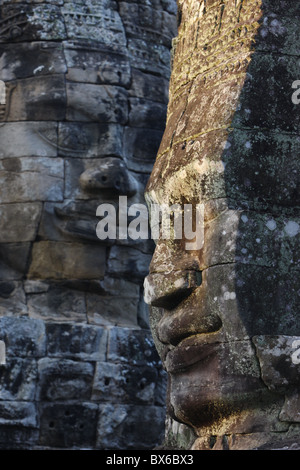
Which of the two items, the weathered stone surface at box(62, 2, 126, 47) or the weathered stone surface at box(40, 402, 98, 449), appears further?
the weathered stone surface at box(62, 2, 126, 47)

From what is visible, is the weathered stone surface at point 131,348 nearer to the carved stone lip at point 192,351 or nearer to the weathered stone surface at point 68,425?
the weathered stone surface at point 68,425

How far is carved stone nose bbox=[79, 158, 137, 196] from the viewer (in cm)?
1024

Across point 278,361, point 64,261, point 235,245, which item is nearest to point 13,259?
point 64,261

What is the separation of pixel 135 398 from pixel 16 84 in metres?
2.91

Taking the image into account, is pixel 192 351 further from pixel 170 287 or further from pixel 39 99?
pixel 39 99

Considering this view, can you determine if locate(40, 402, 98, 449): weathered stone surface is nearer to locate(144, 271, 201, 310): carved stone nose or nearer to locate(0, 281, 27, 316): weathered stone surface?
locate(0, 281, 27, 316): weathered stone surface

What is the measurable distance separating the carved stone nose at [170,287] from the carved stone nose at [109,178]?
15.1ft

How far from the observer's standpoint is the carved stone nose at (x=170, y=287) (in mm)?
5488

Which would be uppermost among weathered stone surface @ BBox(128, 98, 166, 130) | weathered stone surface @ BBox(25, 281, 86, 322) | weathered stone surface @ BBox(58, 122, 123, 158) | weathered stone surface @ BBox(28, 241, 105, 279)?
weathered stone surface @ BBox(128, 98, 166, 130)

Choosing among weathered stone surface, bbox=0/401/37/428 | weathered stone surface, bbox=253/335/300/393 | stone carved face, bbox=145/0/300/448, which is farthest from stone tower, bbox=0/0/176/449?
weathered stone surface, bbox=253/335/300/393

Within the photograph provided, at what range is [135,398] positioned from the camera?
10.0 meters

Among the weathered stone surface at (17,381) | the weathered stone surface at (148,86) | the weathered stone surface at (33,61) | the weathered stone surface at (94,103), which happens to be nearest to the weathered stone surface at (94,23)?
the weathered stone surface at (33,61)

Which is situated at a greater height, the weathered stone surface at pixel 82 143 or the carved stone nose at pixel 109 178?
the weathered stone surface at pixel 82 143
